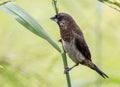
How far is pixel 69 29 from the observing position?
1713 millimetres

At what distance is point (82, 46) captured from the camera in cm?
179

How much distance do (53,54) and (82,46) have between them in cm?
83

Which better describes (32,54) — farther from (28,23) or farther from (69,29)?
→ (28,23)

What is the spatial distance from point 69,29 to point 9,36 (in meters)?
1.17

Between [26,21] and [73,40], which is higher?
[26,21]

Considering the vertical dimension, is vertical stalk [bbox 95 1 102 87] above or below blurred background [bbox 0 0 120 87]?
above

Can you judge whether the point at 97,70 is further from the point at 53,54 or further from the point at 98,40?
A: the point at 53,54

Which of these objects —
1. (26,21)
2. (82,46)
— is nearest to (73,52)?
(82,46)

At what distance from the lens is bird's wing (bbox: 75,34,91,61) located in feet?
5.68

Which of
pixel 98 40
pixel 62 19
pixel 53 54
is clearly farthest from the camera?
pixel 53 54

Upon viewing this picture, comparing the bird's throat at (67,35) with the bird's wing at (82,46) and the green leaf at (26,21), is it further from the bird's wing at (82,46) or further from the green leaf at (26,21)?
the green leaf at (26,21)

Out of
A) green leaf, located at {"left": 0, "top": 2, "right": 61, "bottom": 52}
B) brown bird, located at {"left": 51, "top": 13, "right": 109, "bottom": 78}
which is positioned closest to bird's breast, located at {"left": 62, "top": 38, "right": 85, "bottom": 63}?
brown bird, located at {"left": 51, "top": 13, "right": 109, "bottom": 78}

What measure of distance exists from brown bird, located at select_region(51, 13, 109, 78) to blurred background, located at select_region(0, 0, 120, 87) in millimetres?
44

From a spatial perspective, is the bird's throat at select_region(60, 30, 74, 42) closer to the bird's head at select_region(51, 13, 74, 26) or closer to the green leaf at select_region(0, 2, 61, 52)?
the bird's head at select_region(51, 13, 74, 26)
